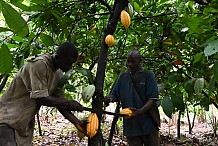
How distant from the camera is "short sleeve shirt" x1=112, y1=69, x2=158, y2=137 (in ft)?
8.64

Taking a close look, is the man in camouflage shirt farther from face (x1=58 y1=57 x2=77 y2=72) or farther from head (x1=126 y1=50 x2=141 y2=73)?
head (x1=126 y1=50 x2=141 y2=73)

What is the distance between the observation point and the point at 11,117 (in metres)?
1.84

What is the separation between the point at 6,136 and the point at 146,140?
1383 mm

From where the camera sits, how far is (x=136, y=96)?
267 centimetres

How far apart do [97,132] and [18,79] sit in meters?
0.65

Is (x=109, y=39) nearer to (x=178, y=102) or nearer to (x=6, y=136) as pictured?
(x=178, y=102)

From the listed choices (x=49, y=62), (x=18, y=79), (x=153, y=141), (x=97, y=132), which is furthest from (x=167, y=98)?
(x=153, y=141)

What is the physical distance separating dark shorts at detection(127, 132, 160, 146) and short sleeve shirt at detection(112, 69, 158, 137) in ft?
0.22

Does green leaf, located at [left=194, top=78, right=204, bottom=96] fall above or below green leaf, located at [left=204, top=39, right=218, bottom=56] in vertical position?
below

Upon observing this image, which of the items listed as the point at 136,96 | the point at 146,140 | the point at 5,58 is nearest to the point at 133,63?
the point at 136,96

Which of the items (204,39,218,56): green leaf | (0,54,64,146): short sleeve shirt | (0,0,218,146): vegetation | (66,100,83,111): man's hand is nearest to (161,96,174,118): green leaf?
(0,0,218,146): vegetation

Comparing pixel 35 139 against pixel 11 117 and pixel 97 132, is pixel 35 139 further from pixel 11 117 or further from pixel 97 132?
pixel 97 132

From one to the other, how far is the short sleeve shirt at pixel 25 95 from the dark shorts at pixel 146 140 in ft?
3.67

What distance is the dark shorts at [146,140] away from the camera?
2.74m
